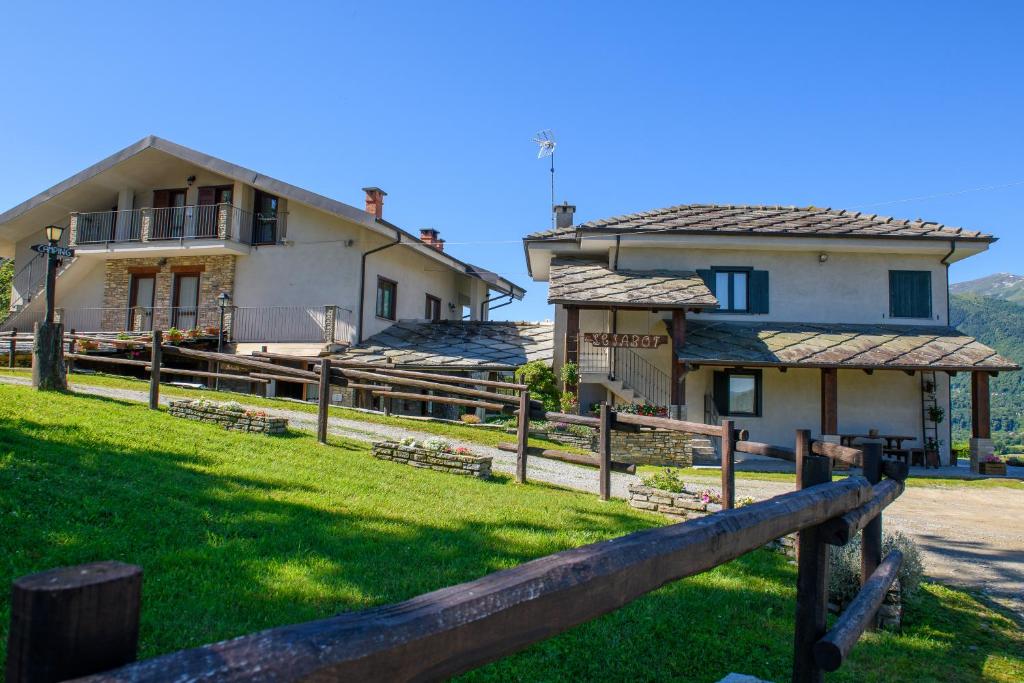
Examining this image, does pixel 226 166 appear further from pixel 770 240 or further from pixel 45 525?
pixel 45 525

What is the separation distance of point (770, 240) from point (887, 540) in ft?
48.0

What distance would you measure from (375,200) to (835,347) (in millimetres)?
15666

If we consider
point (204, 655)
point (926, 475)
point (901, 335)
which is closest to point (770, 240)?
point (901, 335)

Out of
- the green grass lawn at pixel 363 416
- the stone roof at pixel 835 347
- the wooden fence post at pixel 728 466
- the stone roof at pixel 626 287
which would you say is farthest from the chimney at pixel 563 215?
the wooden fence post at pixel 728 466

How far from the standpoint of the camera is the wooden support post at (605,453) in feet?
30.2

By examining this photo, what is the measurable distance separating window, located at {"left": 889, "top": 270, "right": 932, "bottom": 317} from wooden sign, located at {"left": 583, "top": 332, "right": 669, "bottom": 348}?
283 inches

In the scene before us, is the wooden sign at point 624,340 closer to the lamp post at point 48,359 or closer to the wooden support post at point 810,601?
the lamp post at point 48,359

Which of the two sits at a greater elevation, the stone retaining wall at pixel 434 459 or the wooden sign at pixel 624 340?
the wooden sign at pixel 624 340

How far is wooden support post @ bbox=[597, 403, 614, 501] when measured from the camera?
920cm

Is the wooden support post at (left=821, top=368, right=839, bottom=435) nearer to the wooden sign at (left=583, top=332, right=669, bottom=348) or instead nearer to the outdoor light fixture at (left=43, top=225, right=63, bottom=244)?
the wooden sign at (left=583, top=332, right=669, bottom=348)

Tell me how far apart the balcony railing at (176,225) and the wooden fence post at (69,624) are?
74.7 feet

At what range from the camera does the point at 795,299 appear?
19531mm

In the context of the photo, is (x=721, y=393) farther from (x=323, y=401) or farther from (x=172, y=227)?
(x=172, y=227)

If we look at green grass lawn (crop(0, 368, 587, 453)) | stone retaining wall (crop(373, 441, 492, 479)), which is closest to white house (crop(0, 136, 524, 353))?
green grass lawn (crop(0, 368, 587, 453))
